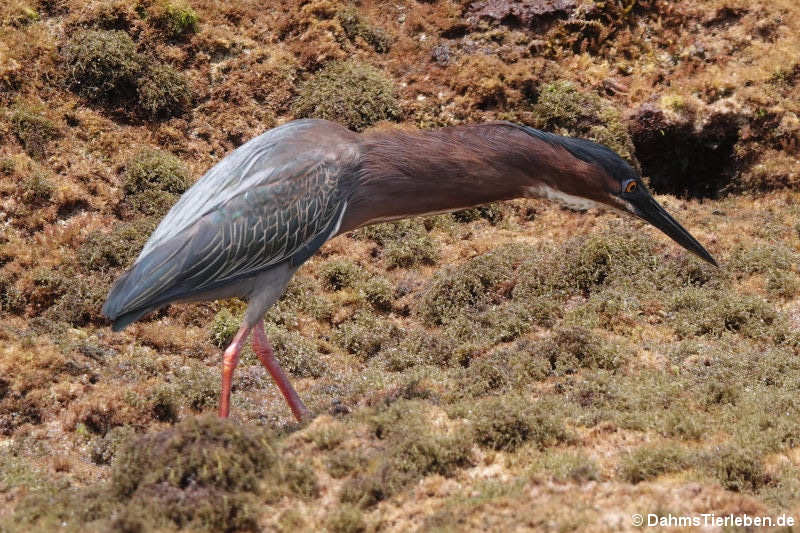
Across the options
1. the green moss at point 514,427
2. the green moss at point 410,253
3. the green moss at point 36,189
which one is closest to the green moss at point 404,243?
the green moss at point 410,253

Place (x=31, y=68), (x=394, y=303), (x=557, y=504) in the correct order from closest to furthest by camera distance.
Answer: (x=557, y=504) < (x=394, y=303) < (x=31, y=68)

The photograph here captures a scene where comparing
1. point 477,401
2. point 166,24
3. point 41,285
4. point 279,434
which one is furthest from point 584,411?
point 166,24

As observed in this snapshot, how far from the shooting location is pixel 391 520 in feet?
17.0

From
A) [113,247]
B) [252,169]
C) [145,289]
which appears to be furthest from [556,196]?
[113,247]

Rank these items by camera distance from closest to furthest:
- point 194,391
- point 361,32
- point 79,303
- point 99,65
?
point 194,391
point 79,303
point 99,65
point 361,32

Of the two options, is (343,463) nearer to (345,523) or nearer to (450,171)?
(345,523)

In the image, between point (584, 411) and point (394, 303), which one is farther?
point (394, 303)

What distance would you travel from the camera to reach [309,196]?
22.5 feet

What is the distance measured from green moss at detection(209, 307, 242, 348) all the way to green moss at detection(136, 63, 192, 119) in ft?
11.7

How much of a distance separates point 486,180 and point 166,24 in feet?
21.2

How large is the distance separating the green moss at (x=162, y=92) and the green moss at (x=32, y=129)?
3.87 ft

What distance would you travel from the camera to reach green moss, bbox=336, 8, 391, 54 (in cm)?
1259

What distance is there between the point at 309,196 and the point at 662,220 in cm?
326

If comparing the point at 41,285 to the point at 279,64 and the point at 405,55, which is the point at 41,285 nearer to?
the point at 279,64
